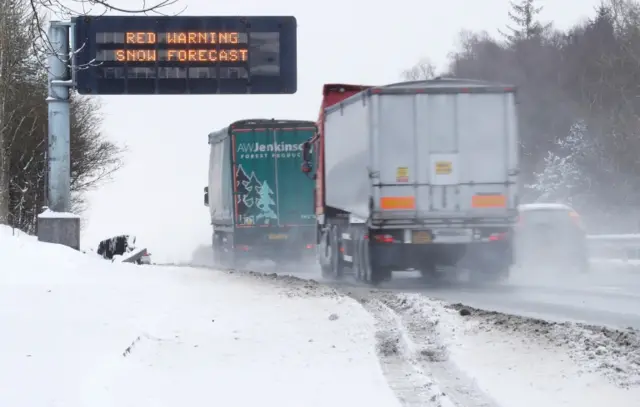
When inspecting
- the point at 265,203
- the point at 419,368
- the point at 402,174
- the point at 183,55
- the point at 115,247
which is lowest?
the point at 419,368

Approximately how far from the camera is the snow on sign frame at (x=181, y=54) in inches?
1025

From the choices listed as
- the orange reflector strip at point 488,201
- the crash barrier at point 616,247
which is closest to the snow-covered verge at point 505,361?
the orange reflector strip at point 488,201

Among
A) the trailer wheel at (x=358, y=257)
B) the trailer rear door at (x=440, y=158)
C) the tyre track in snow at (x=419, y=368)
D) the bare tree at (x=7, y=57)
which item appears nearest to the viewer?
the tyre track in snow at (x=419, y=368)

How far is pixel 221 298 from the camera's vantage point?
47.8ft

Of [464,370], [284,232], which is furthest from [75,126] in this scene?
[464,370]

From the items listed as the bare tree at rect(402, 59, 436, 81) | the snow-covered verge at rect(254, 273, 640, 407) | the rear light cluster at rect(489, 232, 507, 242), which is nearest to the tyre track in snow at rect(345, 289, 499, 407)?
the snow-covered verge at rect(254, 273, 640, 407)

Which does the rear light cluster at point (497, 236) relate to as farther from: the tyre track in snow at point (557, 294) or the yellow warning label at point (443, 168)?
the yellow warning label at point (443, 168)

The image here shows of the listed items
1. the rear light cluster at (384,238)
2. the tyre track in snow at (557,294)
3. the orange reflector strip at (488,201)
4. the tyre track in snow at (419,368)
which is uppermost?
the orange reflector strip at (488,201)

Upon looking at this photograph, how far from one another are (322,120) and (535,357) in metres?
14.9

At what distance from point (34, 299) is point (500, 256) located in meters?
9.79

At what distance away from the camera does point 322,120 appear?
23.8 metres

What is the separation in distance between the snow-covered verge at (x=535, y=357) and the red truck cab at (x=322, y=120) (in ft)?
37.4

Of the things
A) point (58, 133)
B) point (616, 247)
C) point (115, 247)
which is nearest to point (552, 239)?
point (616, 247)

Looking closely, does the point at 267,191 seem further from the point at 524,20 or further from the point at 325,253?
the point at 524,20
